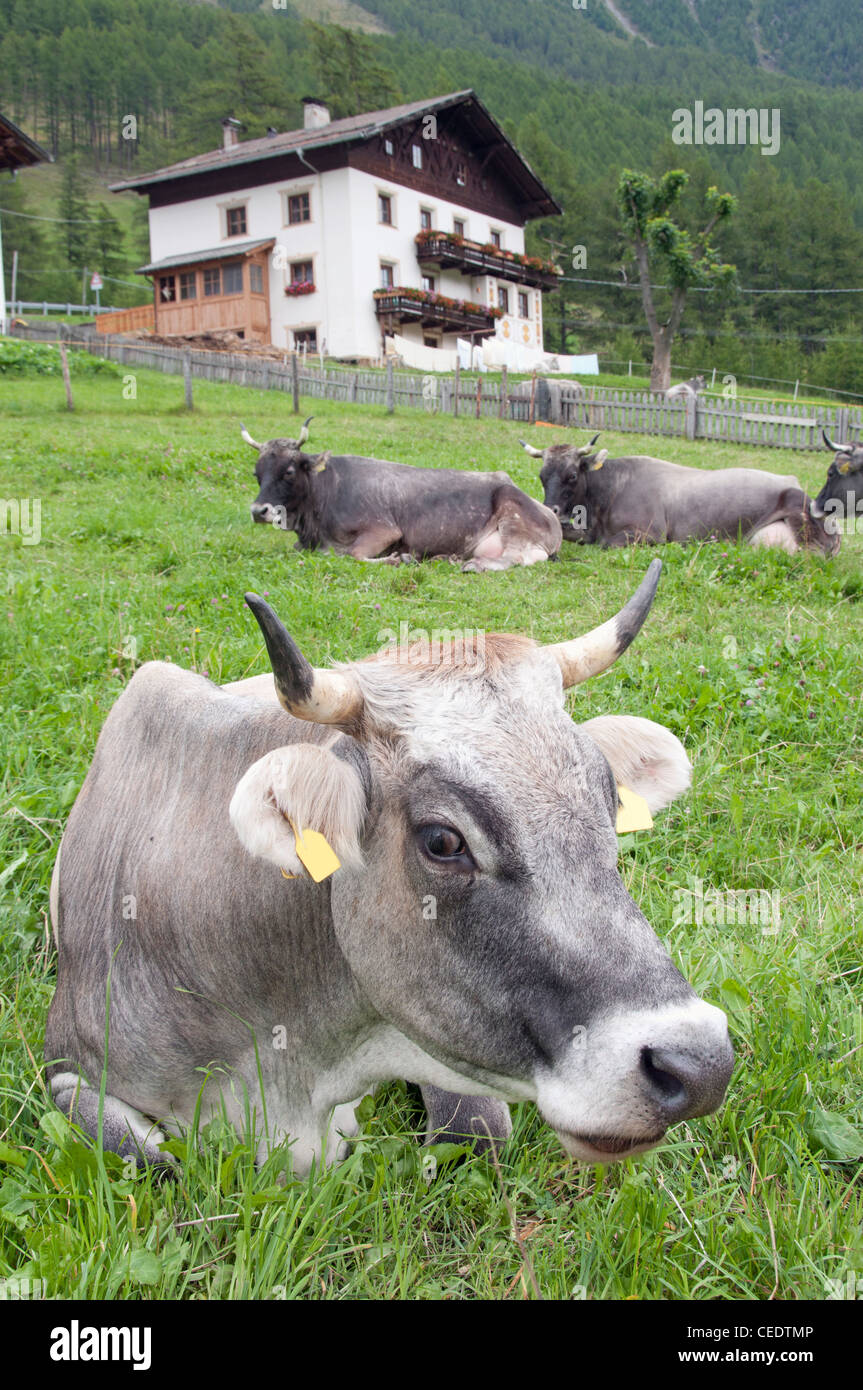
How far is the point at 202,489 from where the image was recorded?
11.8 m

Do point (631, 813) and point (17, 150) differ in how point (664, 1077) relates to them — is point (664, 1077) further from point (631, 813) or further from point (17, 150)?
point (17, 150)

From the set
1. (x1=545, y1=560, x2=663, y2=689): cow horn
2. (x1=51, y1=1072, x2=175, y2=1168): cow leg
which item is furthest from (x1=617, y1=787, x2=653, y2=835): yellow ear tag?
(x1=51, y1=1072, x2=175, y2=1168): cow leg

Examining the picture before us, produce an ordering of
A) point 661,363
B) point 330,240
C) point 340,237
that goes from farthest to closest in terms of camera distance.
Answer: point 661,363 → point 330,240 → point 340,237

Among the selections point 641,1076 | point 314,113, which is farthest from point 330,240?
point 641,1076

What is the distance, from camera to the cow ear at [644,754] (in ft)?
8.73

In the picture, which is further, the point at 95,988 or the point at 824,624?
the point at 824,624

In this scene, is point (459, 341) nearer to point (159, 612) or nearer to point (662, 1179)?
point (159, 612)

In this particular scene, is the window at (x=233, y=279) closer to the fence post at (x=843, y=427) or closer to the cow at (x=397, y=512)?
the fence post at (x=843, y=427)

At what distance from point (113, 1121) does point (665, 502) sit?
1095cm

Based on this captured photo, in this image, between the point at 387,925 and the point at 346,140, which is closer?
the point at 387,925

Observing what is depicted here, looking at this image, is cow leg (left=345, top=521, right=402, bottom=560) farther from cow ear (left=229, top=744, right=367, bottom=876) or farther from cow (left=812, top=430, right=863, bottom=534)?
cow ear (left=229, top=744, right=367, bottom=876)

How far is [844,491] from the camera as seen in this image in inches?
442
